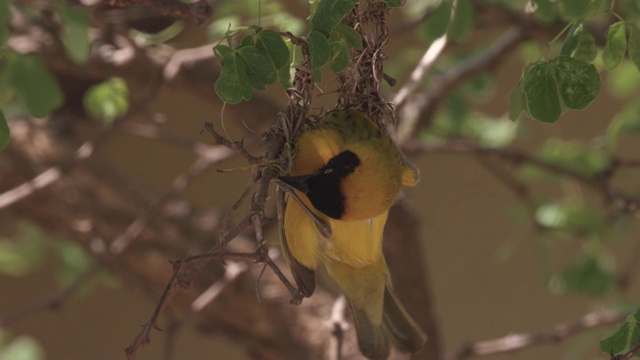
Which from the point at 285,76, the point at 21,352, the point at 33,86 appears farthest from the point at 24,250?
the point at 285,76

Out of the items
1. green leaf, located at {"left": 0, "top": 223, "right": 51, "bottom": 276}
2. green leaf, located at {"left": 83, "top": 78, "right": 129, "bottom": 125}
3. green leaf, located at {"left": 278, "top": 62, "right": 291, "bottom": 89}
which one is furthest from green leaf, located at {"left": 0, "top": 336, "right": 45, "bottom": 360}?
green leaf, located at {"left": 278, "top": 62, "right": 291, "bottom": 89}

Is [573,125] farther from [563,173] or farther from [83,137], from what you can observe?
[83,137]

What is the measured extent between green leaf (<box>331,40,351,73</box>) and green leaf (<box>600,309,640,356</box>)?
0.32 metres

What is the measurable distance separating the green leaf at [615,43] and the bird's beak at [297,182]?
299mm

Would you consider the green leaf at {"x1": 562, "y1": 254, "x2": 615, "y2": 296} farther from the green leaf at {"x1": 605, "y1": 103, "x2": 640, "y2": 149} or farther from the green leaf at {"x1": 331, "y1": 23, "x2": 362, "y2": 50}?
the green leaf at {"x1": 331, "y1": 23, "x2": 362, "y2": 50}

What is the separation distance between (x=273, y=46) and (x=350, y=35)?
0.08 metres

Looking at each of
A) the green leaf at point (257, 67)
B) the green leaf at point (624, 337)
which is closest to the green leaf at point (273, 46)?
the green leaf at point (257, 67)

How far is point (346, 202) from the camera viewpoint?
82 cm

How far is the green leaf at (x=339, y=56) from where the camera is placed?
0.78 meters

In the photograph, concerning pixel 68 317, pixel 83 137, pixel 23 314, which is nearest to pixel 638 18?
pixel 23 314

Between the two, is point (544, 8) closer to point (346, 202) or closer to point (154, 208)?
point (346, 202)

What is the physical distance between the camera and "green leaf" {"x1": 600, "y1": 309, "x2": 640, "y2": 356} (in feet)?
2.53

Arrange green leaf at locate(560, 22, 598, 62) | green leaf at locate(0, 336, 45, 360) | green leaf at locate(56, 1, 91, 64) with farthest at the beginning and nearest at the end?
green leaf at locate(0, 336, 45, 360), green leaf at locate(56, 1, 91, 64), green leaf at locate(560, 22, 598, 62)

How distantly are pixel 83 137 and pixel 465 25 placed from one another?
1079 millimetres
